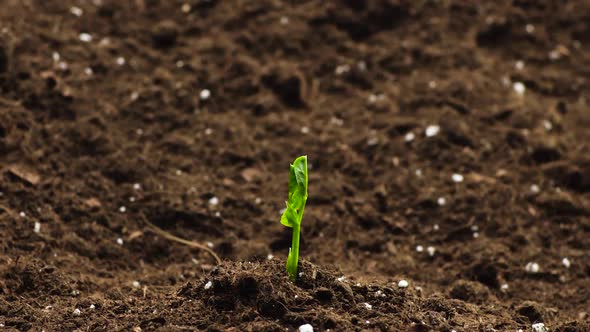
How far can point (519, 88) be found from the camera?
10.7 feet

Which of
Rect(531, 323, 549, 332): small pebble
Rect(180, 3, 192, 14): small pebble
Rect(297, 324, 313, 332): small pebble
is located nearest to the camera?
Rect(297, 324, 313, 332): small pebble

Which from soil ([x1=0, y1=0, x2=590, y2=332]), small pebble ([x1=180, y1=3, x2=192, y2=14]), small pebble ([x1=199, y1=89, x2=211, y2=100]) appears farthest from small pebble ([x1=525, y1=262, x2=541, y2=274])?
small pebble ([x1=180, y1=3, x2=192, y2=14])

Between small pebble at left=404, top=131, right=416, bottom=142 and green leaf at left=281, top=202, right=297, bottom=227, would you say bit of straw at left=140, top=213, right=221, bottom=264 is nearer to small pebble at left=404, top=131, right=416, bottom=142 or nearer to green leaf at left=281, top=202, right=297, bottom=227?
green leaf at left=281, top=202, right=297, bottom=227

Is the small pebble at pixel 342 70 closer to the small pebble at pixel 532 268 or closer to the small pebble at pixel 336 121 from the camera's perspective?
the small pebble at pixel 336 121

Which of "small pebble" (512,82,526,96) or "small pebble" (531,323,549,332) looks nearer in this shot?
"small pebble" (531,323,549,332)

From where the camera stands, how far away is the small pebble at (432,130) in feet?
9.79

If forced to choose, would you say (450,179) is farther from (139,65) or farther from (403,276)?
(139,65)

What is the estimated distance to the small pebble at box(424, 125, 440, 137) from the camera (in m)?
2.98

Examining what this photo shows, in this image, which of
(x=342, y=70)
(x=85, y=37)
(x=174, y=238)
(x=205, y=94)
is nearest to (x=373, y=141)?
(x=342, y=70)

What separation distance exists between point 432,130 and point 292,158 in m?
0.57

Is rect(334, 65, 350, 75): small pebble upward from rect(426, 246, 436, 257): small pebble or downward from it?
upward

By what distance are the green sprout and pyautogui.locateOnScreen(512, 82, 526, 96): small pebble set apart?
1756 millimetres

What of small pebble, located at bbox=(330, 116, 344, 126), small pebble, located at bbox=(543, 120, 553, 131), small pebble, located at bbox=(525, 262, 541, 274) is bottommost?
small pebble, located at bbox=(525, 262, 541, 274)

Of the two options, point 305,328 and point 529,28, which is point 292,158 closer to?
point 305,328
